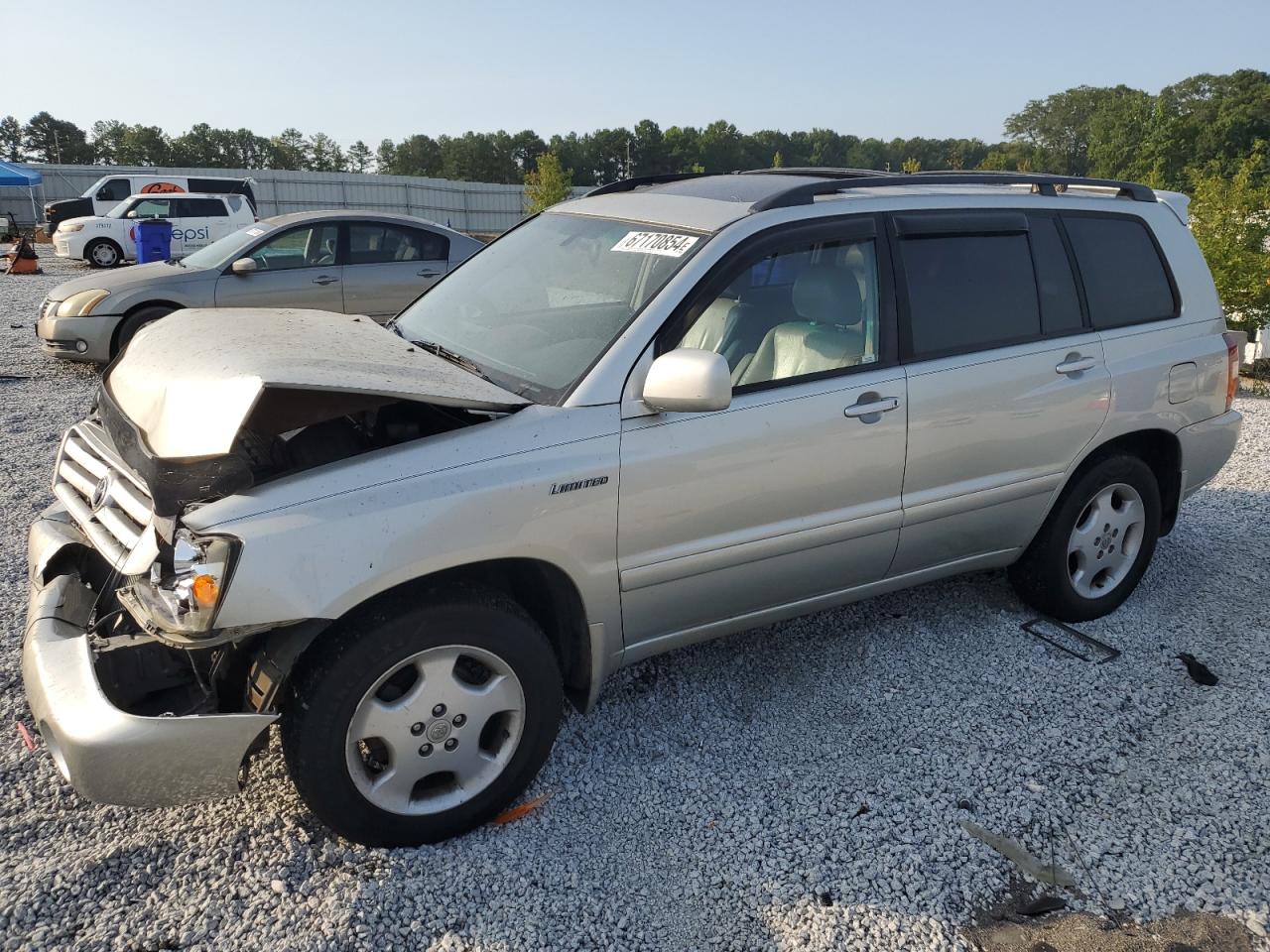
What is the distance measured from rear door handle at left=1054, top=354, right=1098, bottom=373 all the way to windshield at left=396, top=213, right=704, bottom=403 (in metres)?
1.66

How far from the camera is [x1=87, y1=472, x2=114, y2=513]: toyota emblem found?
283 cm

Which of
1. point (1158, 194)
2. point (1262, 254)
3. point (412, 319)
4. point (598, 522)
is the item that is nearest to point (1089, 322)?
point (1158, 194)

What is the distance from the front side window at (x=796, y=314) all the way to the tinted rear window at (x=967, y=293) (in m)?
0.20

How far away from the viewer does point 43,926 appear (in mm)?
Answer: 2438

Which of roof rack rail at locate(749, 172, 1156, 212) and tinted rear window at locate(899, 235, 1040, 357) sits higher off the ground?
roof rack rail at locate(749, 172, 1156, 212)

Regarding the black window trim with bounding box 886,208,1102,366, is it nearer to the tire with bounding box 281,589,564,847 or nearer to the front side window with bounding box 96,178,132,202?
the tire with bounding box 281,589,564,847

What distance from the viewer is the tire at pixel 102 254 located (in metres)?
21.1

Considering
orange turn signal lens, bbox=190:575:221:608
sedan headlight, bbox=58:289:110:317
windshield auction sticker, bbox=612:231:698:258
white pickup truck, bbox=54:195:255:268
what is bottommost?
white pickup truck, bbox=54:195:255:268

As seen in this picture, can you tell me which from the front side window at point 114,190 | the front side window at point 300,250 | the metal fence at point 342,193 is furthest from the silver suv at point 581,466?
the metal fence at point 342,193

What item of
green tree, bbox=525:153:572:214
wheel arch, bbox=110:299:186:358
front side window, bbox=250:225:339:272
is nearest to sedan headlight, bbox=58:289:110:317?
wheel arch, bbox=110:299:186:358

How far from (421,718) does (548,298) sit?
5.37ft

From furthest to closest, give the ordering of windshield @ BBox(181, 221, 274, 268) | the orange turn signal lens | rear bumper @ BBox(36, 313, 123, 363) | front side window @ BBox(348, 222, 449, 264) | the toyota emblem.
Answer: front side window @ BBox(348, 222, 449, 264)
windshield @ BBox(181, 221, 274, 268)
rear bumper @ BBox(36, 313, 123, 363)
the toyota emblem
the orange turn signal lens

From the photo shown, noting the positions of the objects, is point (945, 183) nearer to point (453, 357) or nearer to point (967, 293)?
point (967, 293)

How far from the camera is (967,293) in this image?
3.65 metres
